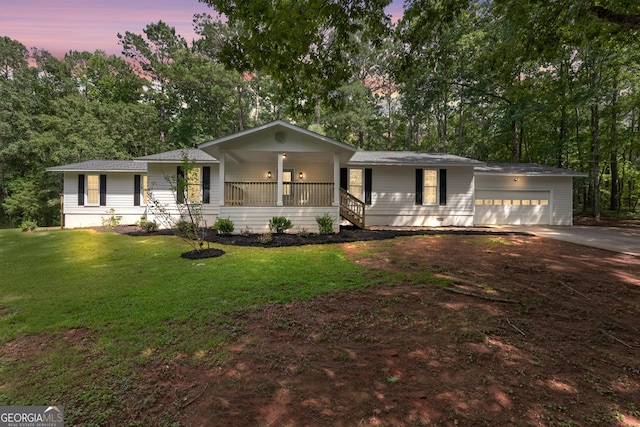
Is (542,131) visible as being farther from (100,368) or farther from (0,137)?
(0,137)

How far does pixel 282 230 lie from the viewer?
10.8 metres

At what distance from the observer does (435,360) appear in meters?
2.87

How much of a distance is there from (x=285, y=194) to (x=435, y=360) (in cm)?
992

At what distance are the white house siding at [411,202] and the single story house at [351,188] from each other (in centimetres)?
5

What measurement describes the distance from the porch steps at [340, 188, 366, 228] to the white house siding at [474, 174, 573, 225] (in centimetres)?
704

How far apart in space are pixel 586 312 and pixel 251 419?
4787 millimetres

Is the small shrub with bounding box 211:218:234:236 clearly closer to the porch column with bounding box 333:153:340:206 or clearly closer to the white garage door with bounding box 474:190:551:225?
the porch column with bounding box 333:153:340:206

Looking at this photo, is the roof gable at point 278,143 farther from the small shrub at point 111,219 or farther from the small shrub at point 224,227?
the small shrub at point 111,219

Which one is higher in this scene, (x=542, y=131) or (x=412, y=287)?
(x=542, y=131)

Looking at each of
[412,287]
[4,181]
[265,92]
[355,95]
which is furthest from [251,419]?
[4,181]

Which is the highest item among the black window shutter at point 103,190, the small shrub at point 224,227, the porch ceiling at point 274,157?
the porch ceiling at point 274,157

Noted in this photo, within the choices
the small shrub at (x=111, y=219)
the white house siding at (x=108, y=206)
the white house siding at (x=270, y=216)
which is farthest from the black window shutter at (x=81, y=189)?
the white house siding at (x=270, y=216)

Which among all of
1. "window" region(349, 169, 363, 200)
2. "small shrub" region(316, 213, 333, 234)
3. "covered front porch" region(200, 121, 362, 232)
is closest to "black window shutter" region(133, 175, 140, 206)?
"covered front porch" region(200, 121, 362, 232)

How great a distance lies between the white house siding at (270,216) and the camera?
11.0 meters
